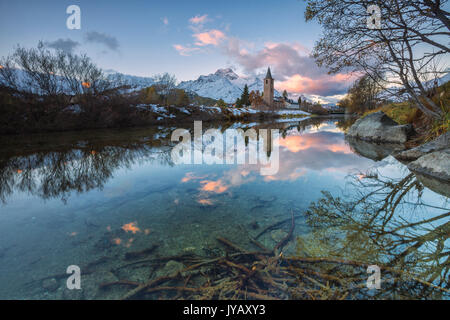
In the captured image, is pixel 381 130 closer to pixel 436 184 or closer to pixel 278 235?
pixel 436 184

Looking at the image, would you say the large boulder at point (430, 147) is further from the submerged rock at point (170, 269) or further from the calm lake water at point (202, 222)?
the submerged rock at point (170, 269)

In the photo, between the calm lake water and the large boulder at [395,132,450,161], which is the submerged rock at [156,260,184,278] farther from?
the large boulder at [395,132,450,161]

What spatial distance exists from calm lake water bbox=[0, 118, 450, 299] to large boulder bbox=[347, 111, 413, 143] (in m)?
5.62

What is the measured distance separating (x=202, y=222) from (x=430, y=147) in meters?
6.11

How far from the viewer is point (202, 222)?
2502 mm

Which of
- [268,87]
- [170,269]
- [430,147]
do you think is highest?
[268,87]

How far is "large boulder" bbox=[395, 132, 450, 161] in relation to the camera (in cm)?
445

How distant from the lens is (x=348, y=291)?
4.47 ft

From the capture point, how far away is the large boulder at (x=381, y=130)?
834cm

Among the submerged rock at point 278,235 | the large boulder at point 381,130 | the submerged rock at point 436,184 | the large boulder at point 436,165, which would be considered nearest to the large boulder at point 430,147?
the large boulder at point 436,165

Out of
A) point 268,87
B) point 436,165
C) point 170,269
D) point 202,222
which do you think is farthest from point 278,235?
point 268,87

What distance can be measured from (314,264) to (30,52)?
22.0 metres
